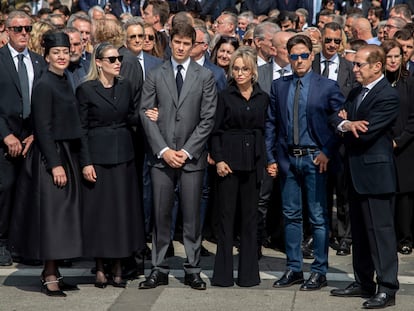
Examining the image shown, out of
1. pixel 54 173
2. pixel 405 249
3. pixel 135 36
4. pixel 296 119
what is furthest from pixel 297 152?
pixel 135 36

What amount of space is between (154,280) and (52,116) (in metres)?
Answer: 1.68

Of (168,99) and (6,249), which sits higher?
(168,99)

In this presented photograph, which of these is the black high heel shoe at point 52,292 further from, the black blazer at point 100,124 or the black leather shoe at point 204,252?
the black leather shoe at point 204,252

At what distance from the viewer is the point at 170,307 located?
7.94 metres

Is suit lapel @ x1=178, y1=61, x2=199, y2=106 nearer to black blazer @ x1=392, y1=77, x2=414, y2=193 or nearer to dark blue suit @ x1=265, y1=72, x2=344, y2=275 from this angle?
dark blue suit @ x1=265, y1=72, x2=344, y2=275

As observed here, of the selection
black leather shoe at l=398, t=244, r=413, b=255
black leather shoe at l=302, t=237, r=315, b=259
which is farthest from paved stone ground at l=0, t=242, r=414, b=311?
black leather shoe at l=398, t=244, r=413, b=255

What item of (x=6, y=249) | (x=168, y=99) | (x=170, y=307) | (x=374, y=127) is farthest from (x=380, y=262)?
(x=6, y=249)

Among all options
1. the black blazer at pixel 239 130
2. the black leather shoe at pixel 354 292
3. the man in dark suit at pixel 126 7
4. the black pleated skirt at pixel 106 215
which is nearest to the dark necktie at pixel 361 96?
the black blazer at pixel 239 130

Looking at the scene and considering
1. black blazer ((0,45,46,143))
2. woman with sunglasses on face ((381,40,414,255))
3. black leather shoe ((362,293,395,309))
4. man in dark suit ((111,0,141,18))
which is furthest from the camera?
man in dark suit ((111,0,141,18))

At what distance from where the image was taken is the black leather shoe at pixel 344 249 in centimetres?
990

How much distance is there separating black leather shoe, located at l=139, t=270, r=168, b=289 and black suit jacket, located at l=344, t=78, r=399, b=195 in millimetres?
1898

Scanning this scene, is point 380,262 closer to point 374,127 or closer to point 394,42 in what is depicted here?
point 374,127

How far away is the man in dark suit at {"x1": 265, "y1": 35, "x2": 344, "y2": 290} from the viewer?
332 inches

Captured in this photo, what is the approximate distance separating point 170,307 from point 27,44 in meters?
3.41
